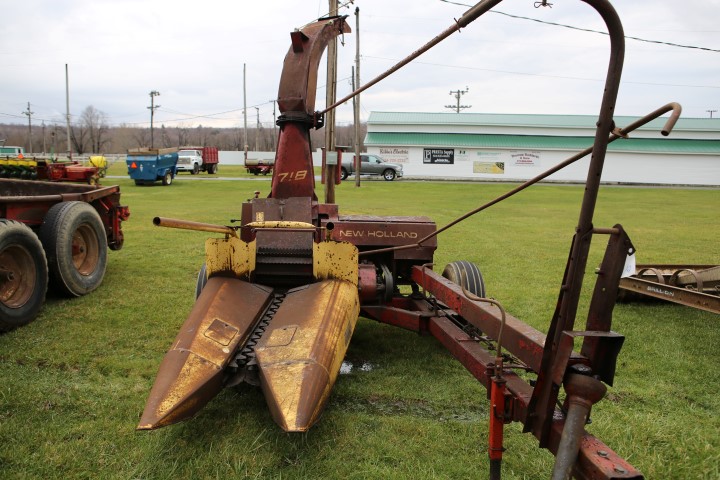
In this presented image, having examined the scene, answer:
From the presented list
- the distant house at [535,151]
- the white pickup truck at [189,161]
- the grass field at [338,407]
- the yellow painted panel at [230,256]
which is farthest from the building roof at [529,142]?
the yellow painted panel at [230,256]

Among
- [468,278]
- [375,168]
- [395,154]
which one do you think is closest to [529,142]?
[395,154]

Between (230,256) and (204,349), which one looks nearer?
(204,349)

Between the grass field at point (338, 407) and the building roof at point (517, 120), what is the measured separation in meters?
36.0

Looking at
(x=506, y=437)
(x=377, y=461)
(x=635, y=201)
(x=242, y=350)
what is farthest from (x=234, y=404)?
(x=635, y=201)

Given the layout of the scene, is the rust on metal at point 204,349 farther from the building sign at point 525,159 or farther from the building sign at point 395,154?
the building sign at point 525,159

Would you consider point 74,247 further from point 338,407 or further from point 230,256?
point 338,407

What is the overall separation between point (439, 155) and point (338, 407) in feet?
126

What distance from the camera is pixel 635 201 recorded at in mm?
24828

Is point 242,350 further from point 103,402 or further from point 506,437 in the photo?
point 506,437

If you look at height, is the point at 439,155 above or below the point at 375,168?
above

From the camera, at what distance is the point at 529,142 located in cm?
4128

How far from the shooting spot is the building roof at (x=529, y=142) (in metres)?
40.7

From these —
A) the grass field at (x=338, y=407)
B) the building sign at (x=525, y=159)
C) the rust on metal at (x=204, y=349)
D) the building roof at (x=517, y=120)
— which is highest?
the building roof at (x=517, y=120)

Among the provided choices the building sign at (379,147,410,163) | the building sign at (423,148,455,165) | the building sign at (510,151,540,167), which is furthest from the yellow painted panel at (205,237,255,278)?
the building sign at (510,151,540,167)
